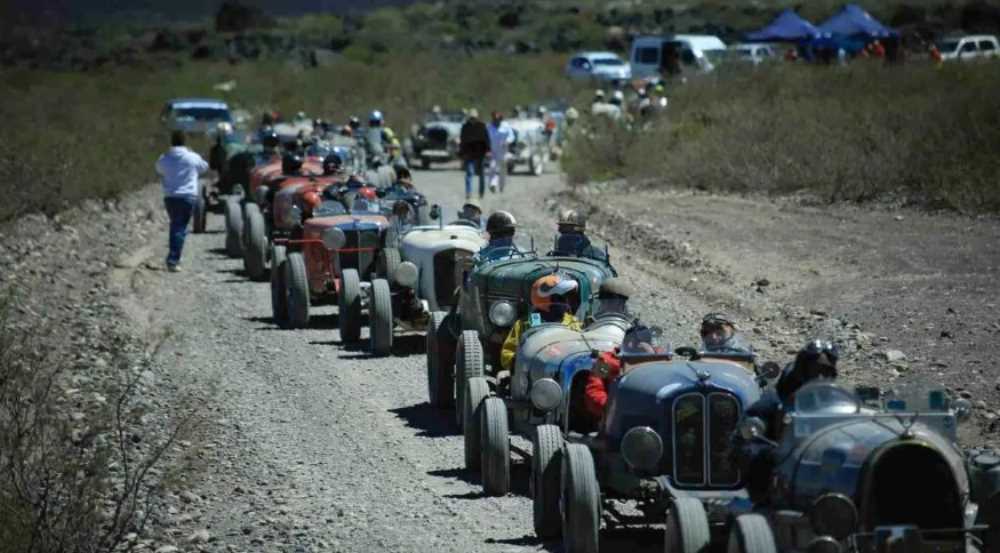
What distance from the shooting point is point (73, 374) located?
1727cm

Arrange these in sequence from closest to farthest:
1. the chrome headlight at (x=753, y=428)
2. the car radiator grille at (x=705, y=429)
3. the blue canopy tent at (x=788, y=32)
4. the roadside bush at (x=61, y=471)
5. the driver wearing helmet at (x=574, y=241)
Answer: the chrome headlight at (x=753, y=428), the roadside bush at (x=61, y=471), the car radiator grille at (x=705, y=429), the driver wearing helmet at (x=574, y=241), the blue canopy tent at (x=788, y=32)

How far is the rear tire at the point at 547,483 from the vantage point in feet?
36.3

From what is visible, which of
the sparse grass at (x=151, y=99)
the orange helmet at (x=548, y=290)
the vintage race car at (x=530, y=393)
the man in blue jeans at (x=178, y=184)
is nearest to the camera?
the vintage race car at (x=530, y=393)

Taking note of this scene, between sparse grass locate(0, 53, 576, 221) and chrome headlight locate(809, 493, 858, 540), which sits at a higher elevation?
sparse grass locate(0, 53, 576, 221)

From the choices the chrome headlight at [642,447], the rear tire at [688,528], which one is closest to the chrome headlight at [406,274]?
the chrome headlight at [642,447]

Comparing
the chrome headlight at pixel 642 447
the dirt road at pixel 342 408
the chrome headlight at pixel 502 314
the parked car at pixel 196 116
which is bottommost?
the dirt road at pixel 342 408

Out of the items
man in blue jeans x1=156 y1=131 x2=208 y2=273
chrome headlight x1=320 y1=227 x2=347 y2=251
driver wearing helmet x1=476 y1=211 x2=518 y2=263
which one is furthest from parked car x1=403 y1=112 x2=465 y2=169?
driver wearing helmet x1=476 y1=211 x2=518 y2=263

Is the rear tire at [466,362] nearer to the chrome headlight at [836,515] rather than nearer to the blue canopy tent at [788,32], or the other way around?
the chrome headlight at [836,515]

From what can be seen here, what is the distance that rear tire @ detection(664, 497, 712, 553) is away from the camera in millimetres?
9414

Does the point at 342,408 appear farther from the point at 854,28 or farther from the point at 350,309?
the point at 854,28

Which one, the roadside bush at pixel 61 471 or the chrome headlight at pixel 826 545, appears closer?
the chrome headlight at pixel 826 545

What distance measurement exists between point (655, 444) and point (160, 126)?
37.3 meters

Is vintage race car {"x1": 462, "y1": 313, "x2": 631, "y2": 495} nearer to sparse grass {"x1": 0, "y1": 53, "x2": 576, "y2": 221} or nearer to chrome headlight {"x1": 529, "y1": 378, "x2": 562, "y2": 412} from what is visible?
chrome headlight {"x1": 529, "y1": 378, "x2": 562, "y2": 412}

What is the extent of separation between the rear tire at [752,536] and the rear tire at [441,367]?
6846 mm
